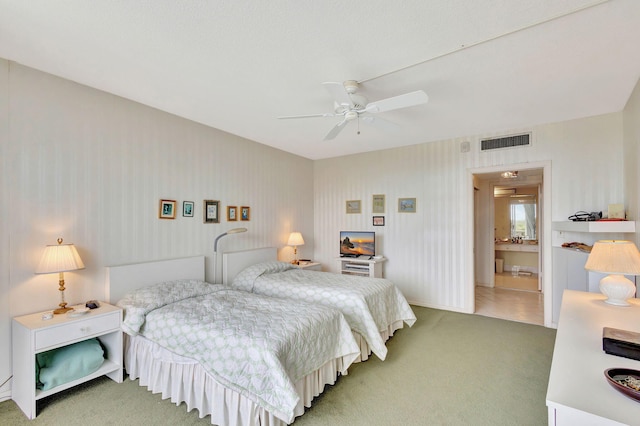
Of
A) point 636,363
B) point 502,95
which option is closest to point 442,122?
point 502,95

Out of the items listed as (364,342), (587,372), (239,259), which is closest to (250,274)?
(239,259)

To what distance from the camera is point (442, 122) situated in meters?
3.68

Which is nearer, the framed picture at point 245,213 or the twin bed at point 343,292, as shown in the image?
the twin bed at point 343,292

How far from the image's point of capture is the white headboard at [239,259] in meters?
3.96

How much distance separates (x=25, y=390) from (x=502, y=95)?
4696 mm

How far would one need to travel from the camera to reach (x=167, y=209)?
3.38 m

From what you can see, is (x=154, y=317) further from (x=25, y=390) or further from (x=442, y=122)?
(x=442, y=122)

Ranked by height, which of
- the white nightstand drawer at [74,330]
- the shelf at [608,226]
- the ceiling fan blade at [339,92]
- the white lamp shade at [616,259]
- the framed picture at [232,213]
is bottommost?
the white nightstand drawer at [74,330]

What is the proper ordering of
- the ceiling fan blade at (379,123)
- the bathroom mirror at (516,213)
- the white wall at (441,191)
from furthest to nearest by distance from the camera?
the bathroom mirror at (516,213)
the white wall at (441,191)
the ceiling fan blade at (379,123)

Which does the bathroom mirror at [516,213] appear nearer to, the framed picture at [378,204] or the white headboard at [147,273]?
the framed picture at [378,204]

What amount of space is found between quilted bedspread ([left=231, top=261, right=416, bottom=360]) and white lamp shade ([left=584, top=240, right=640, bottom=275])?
1772 mm

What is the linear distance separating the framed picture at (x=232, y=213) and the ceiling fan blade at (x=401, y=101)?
2.51 meters

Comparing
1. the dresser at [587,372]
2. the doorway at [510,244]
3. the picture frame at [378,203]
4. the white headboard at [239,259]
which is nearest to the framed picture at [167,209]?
the white headboard at [239,259]

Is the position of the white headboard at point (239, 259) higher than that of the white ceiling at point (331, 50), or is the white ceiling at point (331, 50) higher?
the white ceiling at point (331, 50)
